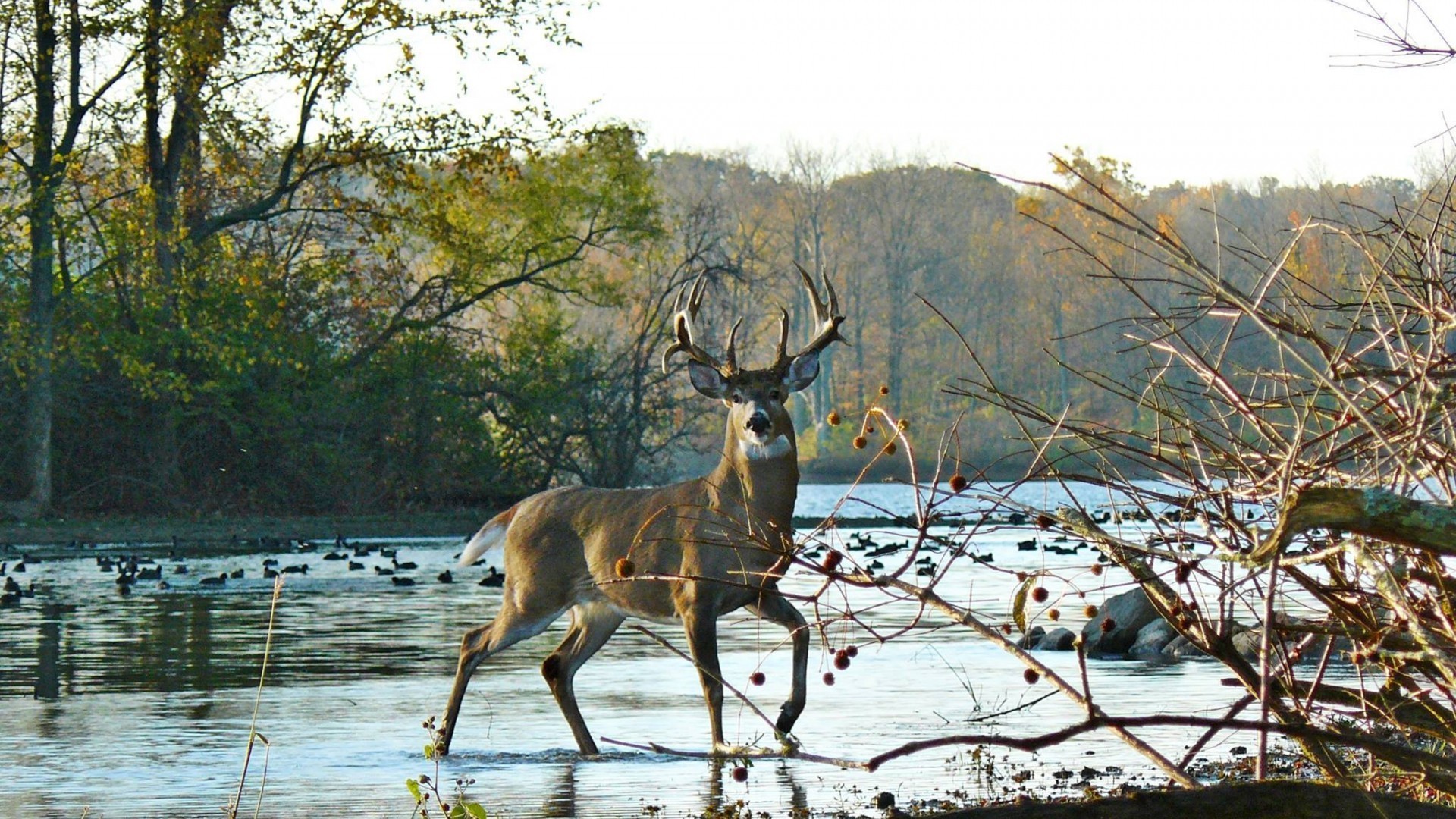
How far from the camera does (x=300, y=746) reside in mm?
10344

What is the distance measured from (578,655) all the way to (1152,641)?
5978 millimetres

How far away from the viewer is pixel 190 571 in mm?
25750

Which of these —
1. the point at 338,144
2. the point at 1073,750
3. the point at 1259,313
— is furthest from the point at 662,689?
the point at 338,144

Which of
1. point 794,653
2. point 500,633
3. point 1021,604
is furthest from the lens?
point 500,633

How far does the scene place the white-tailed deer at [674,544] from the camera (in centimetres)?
1065

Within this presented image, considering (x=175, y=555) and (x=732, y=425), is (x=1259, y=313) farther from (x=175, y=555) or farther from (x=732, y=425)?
(x=175, y=555)

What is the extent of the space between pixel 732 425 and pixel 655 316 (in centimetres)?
2737

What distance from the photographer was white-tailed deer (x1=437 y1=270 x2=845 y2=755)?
10648 millimetres

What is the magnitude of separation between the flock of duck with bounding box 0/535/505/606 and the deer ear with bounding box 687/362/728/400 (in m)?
10.3

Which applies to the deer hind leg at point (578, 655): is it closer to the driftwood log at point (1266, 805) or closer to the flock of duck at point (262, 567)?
the driftwood log at point (1266, 805)

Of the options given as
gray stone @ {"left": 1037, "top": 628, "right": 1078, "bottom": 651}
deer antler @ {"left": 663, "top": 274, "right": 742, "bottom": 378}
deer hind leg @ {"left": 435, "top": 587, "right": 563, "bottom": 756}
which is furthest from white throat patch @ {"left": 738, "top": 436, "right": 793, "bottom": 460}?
gray stone @ {"left": 1037, "top": 628, "right": 1078, "bottom": 651}

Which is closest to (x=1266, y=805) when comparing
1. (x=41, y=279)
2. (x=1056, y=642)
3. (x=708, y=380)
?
(x=708, y=380)

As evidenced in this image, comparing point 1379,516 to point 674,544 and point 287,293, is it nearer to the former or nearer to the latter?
point 674,544

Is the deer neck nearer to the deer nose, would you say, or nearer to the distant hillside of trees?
the deer nose
